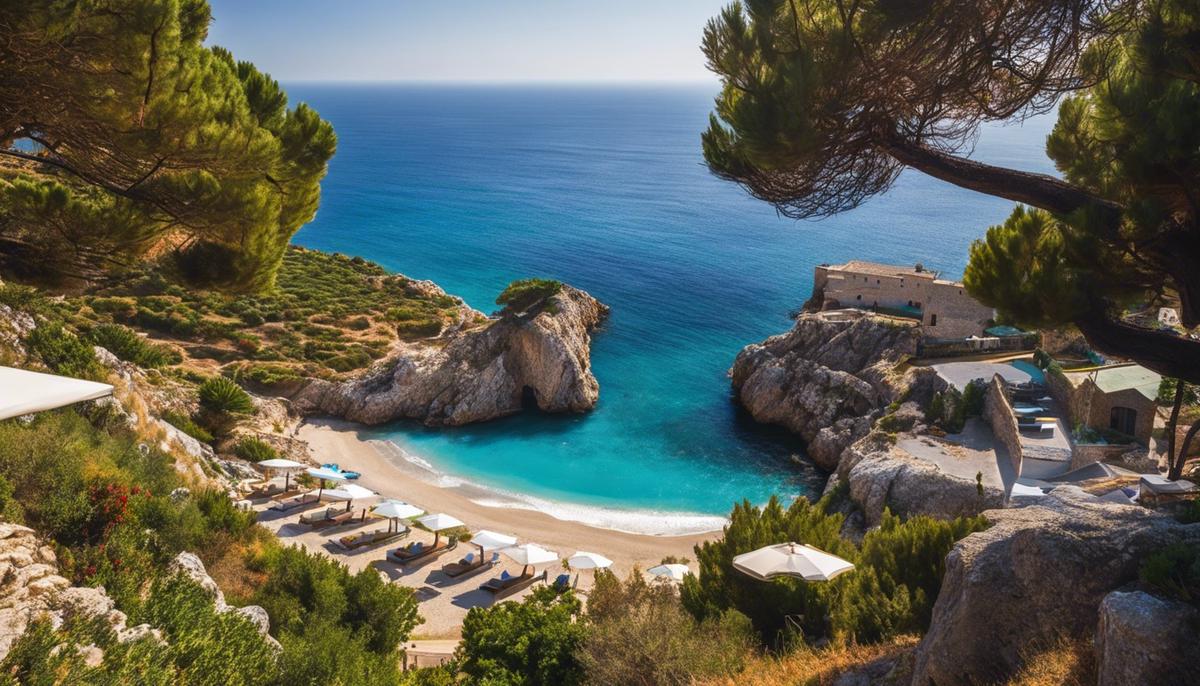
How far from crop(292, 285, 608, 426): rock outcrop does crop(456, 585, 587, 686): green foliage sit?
64.8 ft

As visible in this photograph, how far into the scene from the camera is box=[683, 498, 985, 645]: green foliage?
881cm

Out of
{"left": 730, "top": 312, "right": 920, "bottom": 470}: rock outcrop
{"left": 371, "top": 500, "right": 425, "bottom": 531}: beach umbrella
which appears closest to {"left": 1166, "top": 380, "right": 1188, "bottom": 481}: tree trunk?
{"left": 730, "top": 312, "right": 920, "bottom": 470}: rock outcrop

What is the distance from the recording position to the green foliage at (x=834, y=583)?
8.81m

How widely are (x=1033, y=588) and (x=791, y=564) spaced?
13.3ft

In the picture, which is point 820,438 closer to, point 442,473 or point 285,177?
point 442,473

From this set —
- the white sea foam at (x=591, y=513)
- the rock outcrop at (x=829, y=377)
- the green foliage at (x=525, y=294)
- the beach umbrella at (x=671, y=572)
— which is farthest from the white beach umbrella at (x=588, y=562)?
the green foliage at (x=525, y=294)

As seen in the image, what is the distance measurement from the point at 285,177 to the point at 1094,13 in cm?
934

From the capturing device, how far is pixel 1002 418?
20609 millimetres

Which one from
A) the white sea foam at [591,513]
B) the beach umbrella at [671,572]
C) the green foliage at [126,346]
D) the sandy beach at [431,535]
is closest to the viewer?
the beach umbrella at [671,572]

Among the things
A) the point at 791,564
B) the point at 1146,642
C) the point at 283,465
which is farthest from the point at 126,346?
the point at 1146,642

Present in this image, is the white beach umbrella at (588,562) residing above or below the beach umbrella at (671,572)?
below

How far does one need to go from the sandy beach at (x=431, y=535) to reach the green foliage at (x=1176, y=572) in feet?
Result: 37.4

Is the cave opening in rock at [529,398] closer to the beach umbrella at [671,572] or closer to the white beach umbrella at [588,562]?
the white beach umbrella at [588,562]

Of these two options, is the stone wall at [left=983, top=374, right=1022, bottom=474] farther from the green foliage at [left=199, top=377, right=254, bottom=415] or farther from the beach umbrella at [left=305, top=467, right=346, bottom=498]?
the green foliage at [left=199, top=377, right=254, bottom=415]
